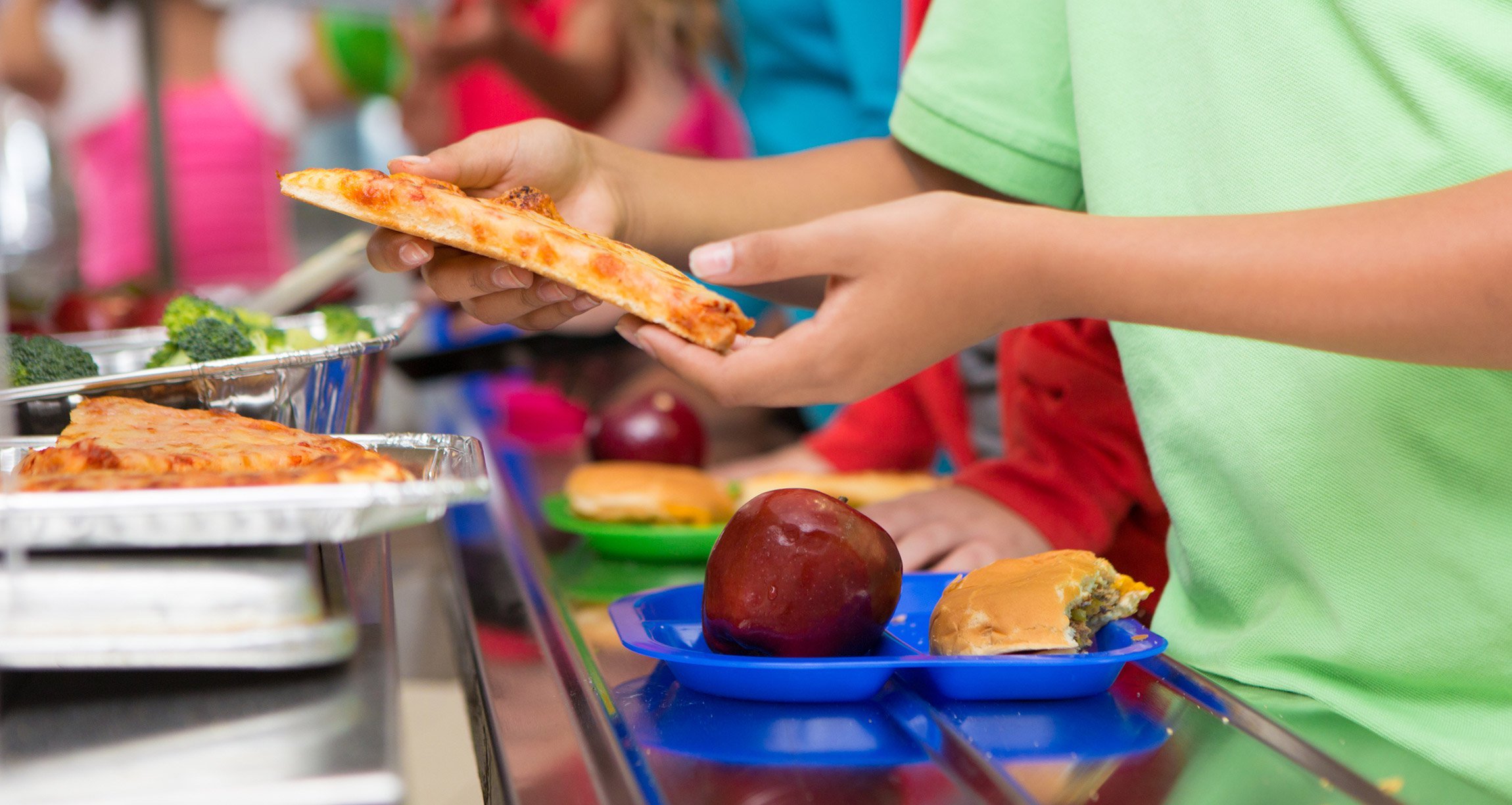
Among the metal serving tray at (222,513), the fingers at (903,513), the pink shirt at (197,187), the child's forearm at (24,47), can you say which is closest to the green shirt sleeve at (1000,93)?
the fingers at (903,513)

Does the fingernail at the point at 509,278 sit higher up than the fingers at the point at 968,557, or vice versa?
the fingernail at the point at 509,278

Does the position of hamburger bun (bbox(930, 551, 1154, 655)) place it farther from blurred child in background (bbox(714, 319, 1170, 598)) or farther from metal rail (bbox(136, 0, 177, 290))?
metal rail (bbox(136, 0, 177, 290))

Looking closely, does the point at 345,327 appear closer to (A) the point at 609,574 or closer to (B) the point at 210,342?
(B) the point at 210,342

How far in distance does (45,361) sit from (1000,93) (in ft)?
3.52

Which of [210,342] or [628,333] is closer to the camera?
[628,333]

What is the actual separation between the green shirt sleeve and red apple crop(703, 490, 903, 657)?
2.10 feet

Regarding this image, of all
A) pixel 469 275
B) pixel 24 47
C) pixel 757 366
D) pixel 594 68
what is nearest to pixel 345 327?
pixel 469 275

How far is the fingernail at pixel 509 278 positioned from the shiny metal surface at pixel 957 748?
1.13ft

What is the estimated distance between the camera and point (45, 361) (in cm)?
110

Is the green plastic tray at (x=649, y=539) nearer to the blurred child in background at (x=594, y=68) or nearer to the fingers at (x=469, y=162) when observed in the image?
the fingers at (x=469, y=162)

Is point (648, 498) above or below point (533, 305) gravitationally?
below

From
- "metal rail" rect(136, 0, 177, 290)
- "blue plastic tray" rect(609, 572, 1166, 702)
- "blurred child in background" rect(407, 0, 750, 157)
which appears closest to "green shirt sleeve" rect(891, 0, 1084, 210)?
"blue plastic tray" rect(609, 572, 1166, 702)

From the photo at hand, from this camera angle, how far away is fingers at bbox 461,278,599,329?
3.59 feet

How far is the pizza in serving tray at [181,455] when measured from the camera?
720 millimetres
